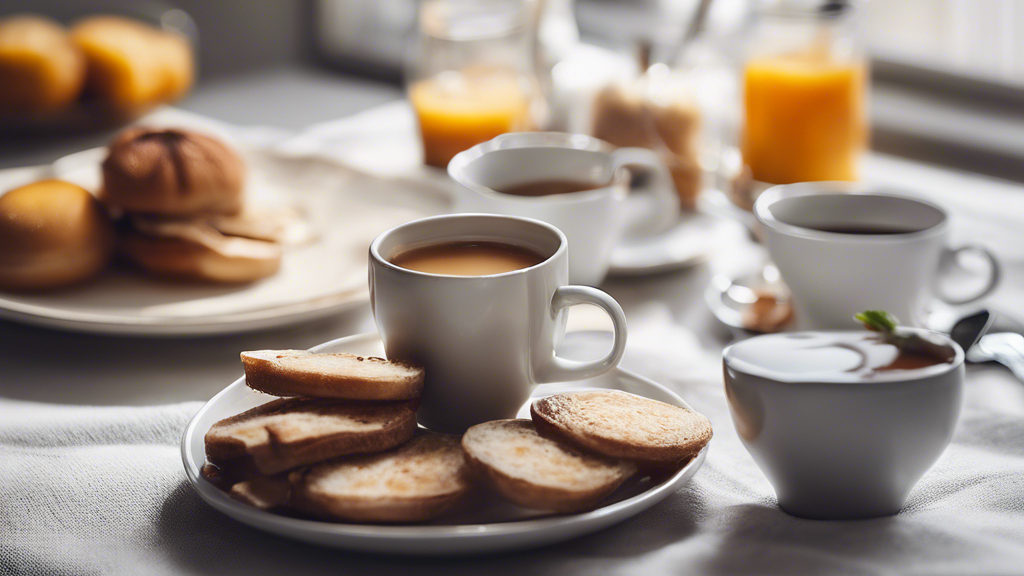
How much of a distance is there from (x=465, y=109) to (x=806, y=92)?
45 centimetres

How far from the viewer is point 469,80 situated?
1322mm

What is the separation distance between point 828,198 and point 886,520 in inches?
13.7

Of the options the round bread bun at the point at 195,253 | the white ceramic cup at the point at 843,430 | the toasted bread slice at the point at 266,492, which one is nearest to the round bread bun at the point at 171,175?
the round bread bun at the point at 195,253

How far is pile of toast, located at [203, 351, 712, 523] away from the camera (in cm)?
50

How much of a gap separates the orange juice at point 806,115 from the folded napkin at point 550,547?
18.1 inches

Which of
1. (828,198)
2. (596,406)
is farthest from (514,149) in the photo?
(596,406)

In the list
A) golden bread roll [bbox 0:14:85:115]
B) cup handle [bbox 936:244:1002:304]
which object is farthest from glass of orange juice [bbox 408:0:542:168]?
cup handle [bbox 936:244:1002:304]

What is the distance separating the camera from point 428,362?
0.61 m

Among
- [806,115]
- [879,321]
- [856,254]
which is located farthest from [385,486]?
[806,115]

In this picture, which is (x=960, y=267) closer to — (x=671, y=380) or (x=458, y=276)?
(x=671, y=380)

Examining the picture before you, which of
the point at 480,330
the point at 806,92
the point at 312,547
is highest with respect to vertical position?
the point at 806,92

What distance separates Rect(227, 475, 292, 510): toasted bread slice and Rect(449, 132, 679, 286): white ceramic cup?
39 centimetres

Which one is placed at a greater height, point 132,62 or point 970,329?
point 132,62

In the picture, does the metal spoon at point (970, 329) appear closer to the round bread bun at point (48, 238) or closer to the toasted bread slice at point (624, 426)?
the toasted bread slice at point (624, 426)
